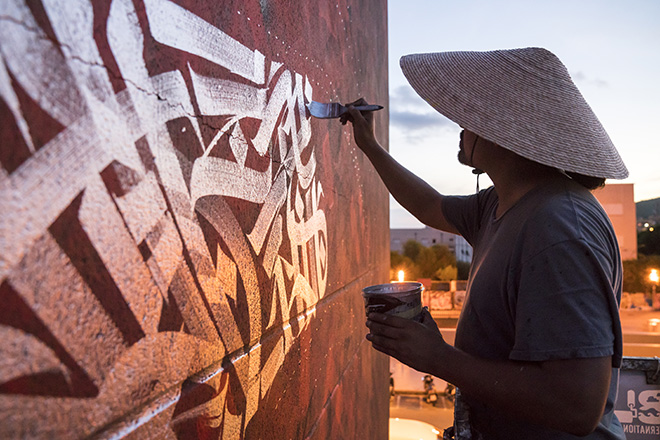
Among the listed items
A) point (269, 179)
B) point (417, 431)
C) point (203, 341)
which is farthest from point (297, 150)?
point (417, 431)

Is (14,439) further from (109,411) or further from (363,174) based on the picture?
(363,174)

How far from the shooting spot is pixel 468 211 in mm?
2137

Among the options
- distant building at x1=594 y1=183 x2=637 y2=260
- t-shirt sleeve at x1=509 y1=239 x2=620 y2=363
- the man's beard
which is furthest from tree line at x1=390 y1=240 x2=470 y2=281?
t-shirt sleeve at x1=509 y1=239 x2=620 y2=363

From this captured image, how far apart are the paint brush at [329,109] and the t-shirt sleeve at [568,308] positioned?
45.7 inches

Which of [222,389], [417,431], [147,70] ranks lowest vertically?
[417,431]

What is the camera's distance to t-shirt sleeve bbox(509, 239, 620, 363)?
114 cm

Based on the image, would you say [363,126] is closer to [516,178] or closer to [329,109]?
[329,109]

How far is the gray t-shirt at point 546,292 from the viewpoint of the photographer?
116 cm

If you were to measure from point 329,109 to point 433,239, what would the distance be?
7166 cm

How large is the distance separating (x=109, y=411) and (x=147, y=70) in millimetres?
600

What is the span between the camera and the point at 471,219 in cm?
212

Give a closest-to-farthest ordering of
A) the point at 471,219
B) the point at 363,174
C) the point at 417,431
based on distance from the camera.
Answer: the point at 471,219 → the point at 363,174 → the point at 417,431

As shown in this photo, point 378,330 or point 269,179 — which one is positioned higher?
point 269,179

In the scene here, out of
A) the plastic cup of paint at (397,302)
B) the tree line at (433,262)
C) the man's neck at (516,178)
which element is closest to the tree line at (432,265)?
the tree line at (433,262)
